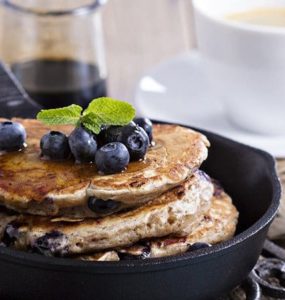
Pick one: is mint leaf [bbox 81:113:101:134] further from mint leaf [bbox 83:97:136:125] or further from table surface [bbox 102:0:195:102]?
table surface [bbox 102:0:195:102]

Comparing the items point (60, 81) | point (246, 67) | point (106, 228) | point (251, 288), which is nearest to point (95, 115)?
point (106, 228)

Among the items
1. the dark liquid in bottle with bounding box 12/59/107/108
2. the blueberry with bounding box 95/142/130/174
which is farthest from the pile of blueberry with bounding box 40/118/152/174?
the dark liquid in bottle with bounding box 12/59/107/108

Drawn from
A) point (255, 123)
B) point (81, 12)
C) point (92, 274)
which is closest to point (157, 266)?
point (92, 274)

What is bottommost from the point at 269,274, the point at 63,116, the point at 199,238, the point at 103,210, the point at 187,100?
the point at 187,100

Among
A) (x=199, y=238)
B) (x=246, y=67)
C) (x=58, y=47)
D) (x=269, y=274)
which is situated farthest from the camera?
(x=58, y=47)

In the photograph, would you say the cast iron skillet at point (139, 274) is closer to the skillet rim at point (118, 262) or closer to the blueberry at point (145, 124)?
the skillet rim at point (118, 262)

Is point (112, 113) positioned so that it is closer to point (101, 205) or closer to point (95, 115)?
point (95, 115)
